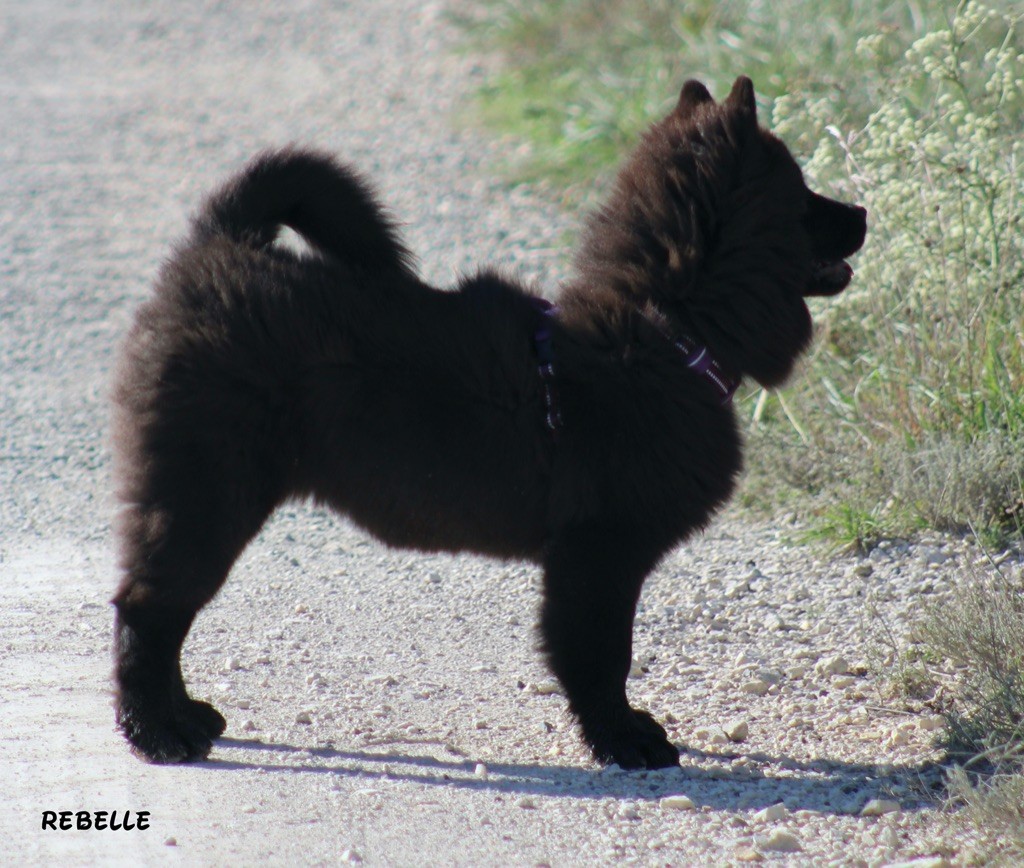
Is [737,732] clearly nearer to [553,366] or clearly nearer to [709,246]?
[553,366]

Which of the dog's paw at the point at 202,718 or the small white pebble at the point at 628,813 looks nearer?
the small white pebble at the point at 628,813

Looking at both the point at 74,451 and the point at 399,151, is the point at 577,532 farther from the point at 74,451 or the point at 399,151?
the point at 399,151

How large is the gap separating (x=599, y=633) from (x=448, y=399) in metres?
0.74

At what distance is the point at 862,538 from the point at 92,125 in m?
9.57

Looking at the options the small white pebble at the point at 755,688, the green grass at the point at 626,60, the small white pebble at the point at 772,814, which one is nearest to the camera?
the small white pebble at the point at 772,814

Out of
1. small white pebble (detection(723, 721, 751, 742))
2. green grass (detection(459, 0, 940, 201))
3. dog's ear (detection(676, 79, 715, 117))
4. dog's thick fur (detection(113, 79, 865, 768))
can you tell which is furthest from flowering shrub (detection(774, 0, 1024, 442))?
small white pebble (detection(723, 721, 751, 742))

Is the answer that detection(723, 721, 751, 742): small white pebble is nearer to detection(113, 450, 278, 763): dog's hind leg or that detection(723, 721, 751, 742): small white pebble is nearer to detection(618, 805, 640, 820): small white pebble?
detection(618, 805, 640, 820): small white pebble

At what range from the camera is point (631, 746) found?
343 centimetres

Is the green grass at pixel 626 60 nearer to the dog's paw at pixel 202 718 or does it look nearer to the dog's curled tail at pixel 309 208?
the dog's curled tail at pixel 309 208

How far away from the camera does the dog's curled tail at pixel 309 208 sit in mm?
3549

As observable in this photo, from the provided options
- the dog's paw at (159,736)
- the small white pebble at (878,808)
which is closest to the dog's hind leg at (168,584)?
the dog's paw at (159,736)

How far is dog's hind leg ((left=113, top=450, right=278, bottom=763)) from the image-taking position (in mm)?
3230

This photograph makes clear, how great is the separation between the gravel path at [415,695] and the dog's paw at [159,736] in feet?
0.20

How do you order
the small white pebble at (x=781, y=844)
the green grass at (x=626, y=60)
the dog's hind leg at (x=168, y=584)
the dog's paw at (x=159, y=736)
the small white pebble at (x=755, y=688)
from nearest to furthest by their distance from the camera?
the small white pebble at (x=781, y=844), the dog's hind leg at (x=168, y=584), the dog's paw at (x=159, y=736), the small white pebble at (x=755, y=688), the green grass at (x=626, y=60)
